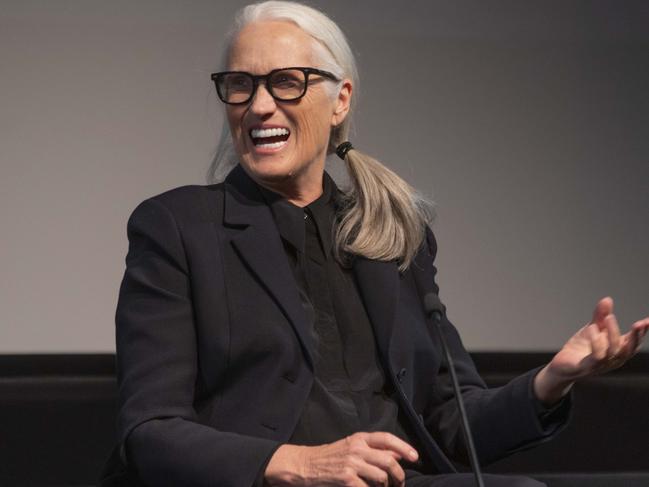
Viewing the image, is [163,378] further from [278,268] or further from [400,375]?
[400,375]

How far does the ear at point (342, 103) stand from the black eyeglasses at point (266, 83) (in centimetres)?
13

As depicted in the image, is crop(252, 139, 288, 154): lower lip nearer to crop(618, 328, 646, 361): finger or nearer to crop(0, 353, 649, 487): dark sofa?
crop(618, 328, 646, 361): finger

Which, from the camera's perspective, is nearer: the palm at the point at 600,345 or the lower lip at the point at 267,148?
the palm at the point at 600,345

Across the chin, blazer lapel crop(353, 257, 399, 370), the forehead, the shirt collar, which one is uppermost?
the forehead

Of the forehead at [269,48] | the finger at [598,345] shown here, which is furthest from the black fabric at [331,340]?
the finger at [598,345]

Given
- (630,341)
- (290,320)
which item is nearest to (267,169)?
(290,320)

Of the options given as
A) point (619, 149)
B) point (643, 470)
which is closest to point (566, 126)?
point (619, 149)

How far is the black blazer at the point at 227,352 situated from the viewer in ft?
5.98

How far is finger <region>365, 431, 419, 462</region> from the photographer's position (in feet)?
5.40

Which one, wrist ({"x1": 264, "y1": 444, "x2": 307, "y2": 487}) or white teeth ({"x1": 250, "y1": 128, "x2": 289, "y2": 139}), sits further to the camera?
white teeth ({"x1": 250, "y1": 128, "x2": 289, "y2": 139})

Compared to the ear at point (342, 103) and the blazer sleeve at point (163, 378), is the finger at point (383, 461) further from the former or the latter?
the ear at point (342, 103)

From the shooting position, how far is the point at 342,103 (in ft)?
7.30

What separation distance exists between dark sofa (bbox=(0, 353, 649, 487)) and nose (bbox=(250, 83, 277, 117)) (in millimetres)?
1003

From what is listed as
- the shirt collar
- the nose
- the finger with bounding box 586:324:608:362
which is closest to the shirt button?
the shirt collar
